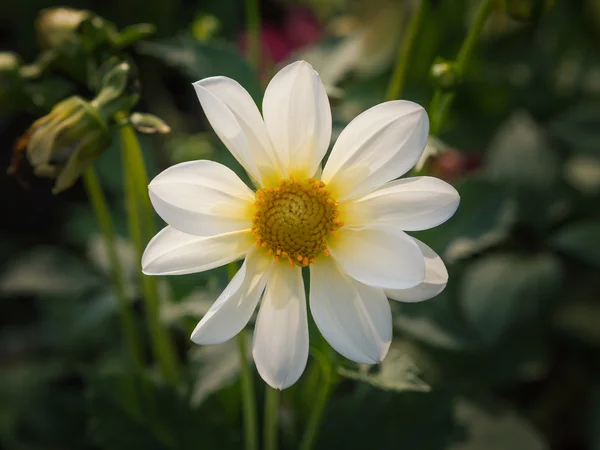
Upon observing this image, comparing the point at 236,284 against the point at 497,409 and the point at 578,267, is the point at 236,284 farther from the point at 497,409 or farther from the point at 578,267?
the point at 578,267

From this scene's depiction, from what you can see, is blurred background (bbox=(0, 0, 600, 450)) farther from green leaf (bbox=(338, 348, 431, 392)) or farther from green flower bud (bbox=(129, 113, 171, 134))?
green flower bud (bbox=(129, 113, 171, 134))

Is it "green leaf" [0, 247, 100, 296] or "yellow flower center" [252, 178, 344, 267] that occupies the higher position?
"yellow flower center" [252, 178, 344, 267]

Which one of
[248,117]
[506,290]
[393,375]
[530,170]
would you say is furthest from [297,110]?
[530,170]

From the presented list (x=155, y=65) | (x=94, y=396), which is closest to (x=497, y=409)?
(x=94, y=396)

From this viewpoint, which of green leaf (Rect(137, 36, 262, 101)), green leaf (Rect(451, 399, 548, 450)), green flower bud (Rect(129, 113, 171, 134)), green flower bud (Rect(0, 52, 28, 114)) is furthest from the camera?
green leaf (Rect(451, 399, 548, 450))

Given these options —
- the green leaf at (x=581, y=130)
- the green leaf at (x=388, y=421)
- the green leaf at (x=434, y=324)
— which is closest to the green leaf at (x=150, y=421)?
the green leaf at (x=388, y=421)

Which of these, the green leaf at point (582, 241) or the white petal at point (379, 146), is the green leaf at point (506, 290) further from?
the white petal at point (379, 146)

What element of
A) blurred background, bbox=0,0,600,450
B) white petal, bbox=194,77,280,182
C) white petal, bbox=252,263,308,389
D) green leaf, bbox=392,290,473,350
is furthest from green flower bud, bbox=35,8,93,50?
green leaf, bbox=392,290,473,350
